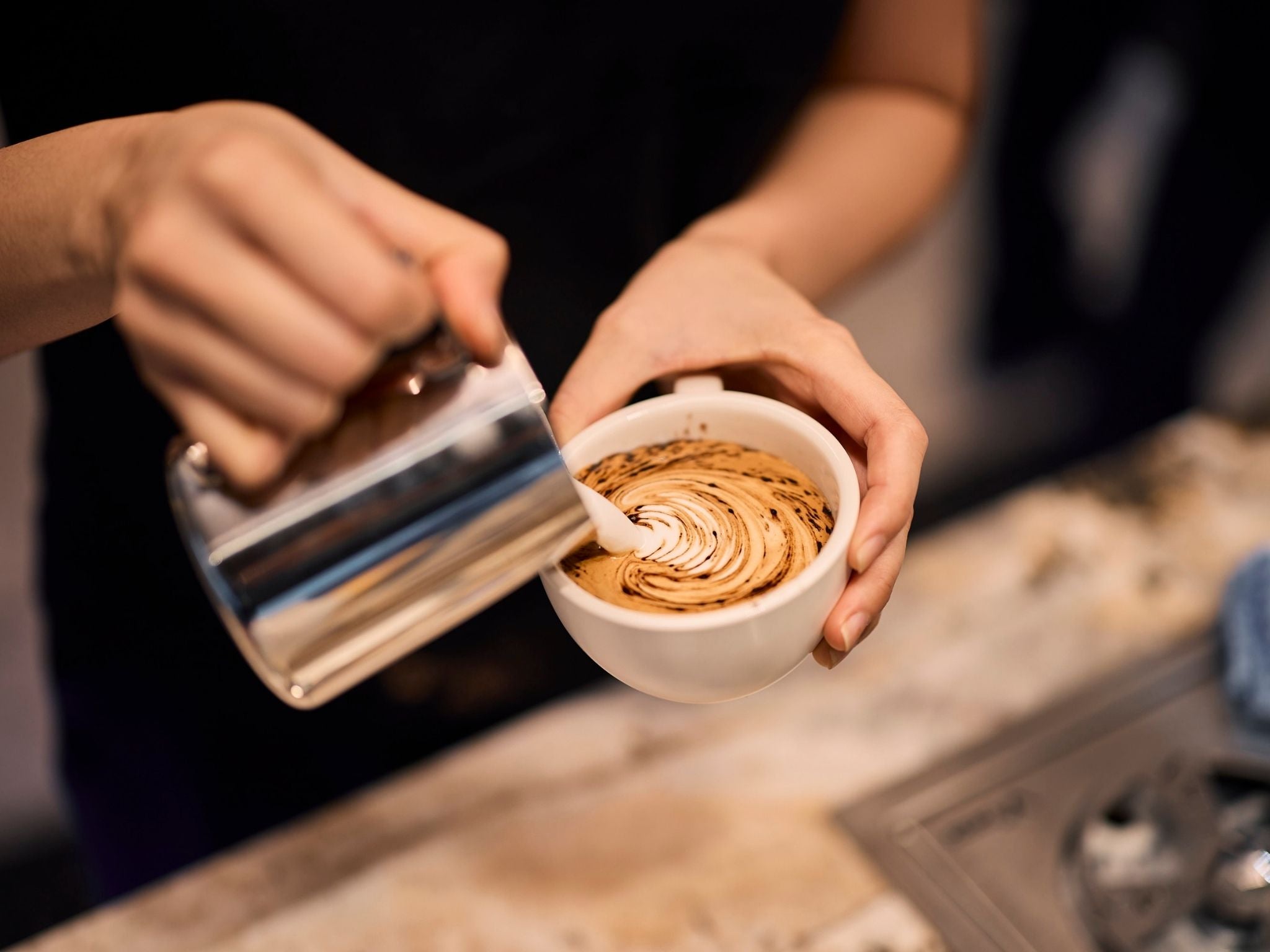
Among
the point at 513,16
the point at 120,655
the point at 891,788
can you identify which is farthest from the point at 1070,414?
the point at 120,655

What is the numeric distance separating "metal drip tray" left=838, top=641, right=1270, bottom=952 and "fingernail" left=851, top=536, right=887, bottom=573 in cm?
41

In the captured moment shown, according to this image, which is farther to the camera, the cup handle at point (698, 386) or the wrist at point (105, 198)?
the cup handle at point (698, 386)

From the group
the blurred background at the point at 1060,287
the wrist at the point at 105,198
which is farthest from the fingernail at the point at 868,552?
the blurred background at the point at 1060,287

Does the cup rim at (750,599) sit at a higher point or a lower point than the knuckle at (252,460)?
lower

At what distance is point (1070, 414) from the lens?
158cm

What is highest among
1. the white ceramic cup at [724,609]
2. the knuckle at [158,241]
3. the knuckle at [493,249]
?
the knuckle at [158,241]

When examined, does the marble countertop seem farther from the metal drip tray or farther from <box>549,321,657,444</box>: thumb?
<box>549,321,657,444</box>: thumb

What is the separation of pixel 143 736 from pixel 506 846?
0.39 metres

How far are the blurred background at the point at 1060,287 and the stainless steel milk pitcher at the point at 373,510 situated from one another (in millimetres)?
689

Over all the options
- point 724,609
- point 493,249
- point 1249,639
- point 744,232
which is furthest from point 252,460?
point 1249,639

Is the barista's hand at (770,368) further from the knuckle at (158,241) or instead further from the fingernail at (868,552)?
the knuckle at (158,241)

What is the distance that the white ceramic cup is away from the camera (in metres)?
0.52

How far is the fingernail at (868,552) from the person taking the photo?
542 millimetres

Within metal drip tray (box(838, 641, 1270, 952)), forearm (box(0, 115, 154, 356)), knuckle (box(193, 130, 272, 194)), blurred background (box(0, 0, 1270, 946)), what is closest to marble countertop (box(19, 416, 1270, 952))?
metal drip tray (box(838, 641, 1270, 952))
